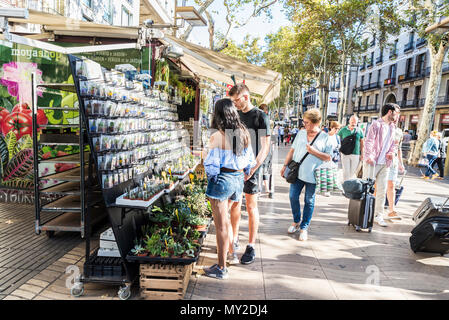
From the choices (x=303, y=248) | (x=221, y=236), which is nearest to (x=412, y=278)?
(x=303, y=248)

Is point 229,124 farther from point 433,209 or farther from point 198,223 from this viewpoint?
point 433,209

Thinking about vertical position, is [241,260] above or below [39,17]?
below

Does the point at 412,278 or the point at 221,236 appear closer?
the point at 221,236

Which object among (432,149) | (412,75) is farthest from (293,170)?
(412,75)

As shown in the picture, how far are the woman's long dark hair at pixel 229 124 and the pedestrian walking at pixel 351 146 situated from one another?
16.3ft

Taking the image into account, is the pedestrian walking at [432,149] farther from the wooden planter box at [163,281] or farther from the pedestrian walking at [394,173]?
the wooden planter box at [163,281]

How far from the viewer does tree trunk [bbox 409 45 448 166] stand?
13297 mm

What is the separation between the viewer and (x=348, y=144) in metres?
7.15

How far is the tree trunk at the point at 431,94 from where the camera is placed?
523 inches

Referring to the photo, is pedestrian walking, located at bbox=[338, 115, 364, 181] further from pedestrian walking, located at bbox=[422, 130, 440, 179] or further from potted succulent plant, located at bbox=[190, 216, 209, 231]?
pedestrian walking, located at bbox=[422, 130, 440, 179]
